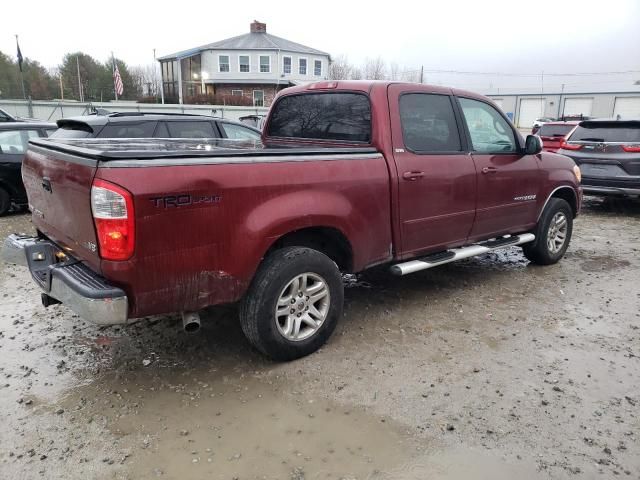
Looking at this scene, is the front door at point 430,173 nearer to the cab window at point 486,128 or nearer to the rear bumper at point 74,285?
the cab window at point 486,128

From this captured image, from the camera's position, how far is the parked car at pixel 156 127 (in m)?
7.03

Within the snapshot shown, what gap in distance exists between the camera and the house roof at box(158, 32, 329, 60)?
45.8 m

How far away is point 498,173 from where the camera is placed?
15.9 ft

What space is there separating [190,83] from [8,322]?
1911 inches

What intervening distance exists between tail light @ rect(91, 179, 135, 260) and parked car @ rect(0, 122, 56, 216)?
6.62 m

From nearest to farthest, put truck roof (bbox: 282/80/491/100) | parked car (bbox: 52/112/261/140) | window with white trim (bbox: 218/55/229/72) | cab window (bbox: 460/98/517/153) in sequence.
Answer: truck roof (bbox: 282/80/491/100) < cab window (bbox: 460/98/517/153) < parked car (bbox: 52/112/261/140) < window with white trim (bbox: 218/55/229/72)

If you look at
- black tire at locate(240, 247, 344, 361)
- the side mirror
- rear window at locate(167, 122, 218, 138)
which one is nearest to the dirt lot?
black tire at locate(240, 247, 344, 361)

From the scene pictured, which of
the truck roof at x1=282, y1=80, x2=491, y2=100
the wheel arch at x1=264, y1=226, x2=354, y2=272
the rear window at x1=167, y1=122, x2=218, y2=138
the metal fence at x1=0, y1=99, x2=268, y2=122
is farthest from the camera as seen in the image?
the metal fence at x1=0, y1=99, x2=268, y2=122

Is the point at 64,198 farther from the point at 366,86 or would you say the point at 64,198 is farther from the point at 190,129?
the point at 190,129

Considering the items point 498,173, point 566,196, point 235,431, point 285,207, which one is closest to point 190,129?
point 498,173

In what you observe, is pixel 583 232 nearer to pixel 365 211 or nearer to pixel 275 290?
pixel 365 211

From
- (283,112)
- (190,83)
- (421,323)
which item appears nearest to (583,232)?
(421,323)

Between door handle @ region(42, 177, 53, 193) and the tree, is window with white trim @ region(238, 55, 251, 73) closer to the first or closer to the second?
the tree

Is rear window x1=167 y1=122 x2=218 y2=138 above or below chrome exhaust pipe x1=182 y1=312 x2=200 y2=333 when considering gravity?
above
